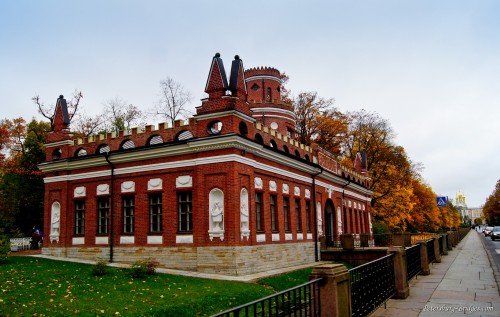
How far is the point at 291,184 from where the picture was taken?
24469mm

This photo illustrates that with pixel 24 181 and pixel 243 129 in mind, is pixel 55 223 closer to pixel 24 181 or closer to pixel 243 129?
pixel 243 129

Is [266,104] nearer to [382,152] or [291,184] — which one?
[291,184]

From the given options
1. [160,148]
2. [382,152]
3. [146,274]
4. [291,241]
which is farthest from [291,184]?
[382,152]

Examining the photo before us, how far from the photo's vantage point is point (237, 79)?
19594 mm

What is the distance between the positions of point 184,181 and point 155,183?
179 cm

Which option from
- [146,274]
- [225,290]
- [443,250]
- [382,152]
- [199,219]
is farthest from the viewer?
[382,152]

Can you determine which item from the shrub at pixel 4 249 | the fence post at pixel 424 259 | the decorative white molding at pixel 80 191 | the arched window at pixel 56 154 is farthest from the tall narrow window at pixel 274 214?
the shrub at pixel 4 249

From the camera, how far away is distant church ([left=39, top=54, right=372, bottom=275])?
738 inches

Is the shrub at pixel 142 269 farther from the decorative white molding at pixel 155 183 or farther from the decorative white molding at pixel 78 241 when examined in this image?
the decorative white molding at pixel 78 241

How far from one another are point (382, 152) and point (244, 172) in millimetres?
32374

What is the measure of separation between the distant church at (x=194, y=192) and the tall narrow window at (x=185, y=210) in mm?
46

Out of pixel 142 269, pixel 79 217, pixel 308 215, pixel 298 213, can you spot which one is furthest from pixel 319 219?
pixel 79 217

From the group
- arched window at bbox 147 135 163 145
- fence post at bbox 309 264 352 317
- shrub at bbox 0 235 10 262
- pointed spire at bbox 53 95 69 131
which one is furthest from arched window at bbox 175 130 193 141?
fence post at bbox 309 264 352 317

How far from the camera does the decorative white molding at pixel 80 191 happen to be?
23261mm
